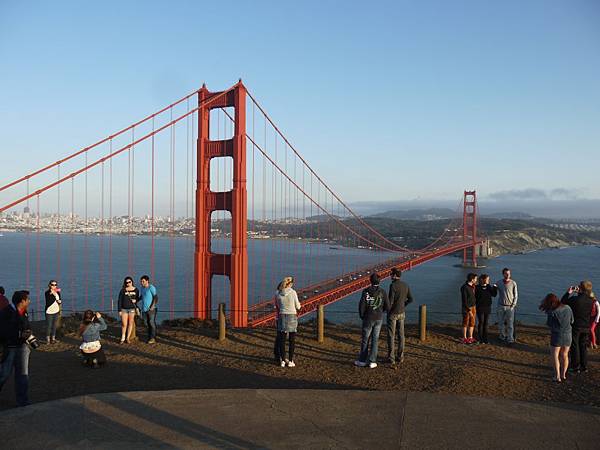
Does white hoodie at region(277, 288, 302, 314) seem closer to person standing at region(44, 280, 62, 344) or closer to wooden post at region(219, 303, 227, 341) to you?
wooden post at region(219, 303, 227, 341)

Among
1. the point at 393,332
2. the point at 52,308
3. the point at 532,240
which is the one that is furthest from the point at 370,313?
the point at 532,240

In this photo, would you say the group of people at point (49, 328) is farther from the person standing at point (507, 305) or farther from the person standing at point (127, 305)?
the person standing at point (507, 305)

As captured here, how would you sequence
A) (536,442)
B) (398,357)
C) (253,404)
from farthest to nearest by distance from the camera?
(398,357), (253,404), (536,442)

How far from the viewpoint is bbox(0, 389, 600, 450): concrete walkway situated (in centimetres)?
392

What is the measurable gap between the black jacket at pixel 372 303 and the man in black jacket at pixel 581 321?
2375 millimetres

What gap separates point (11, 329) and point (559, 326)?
241 inches

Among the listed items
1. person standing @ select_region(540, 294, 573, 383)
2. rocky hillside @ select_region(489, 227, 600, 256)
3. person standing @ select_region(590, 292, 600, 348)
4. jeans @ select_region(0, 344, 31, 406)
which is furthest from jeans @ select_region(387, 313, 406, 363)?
rocky hillside @ select_region(489, 227, 600, 256)

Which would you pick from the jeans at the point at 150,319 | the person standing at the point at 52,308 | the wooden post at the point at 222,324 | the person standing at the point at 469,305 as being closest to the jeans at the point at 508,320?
the person standing at the point at 469,305

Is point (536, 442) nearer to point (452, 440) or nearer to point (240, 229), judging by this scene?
point (452, 440)

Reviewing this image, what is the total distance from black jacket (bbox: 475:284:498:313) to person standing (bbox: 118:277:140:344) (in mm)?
5615

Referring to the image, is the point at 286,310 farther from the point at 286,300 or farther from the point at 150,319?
the point at 150,319

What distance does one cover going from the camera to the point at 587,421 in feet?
14.1

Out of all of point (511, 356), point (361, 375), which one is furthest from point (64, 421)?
point (511, 356)

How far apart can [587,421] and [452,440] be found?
4.60 feet
